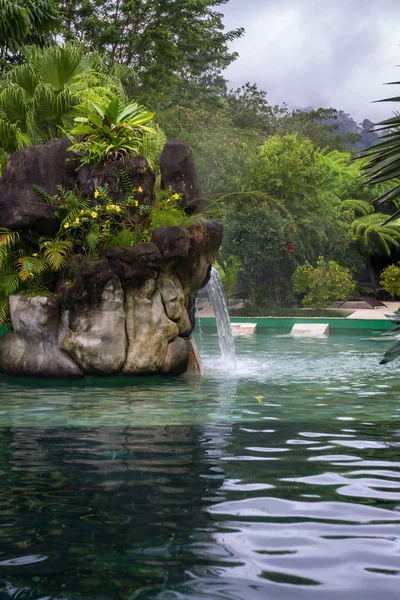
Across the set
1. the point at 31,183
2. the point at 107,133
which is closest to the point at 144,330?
the point at 31,183

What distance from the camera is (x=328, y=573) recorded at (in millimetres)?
3676

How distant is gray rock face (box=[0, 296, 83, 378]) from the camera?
11.4 meters

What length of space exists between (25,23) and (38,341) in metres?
12.3

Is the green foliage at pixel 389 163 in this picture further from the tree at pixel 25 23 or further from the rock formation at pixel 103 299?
the tree at pixel 25 23

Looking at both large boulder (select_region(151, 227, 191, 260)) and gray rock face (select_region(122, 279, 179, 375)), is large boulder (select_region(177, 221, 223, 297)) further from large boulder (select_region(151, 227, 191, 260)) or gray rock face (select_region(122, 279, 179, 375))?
gray rock face (select_region(122, 279, 179, 375))

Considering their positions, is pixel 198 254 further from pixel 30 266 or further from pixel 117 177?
pixel 30 266

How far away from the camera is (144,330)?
37.6ft

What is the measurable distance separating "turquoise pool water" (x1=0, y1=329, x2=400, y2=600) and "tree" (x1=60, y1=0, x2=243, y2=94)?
736 inches

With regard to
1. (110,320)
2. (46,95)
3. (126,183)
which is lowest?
(110,320)

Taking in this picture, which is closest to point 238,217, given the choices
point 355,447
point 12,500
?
point 355,447

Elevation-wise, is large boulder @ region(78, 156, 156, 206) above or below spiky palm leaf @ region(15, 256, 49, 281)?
above

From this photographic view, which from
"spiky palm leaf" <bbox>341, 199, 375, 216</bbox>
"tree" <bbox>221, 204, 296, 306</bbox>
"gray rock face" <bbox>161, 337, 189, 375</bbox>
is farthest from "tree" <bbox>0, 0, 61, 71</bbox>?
"spiky palm leaf" <bbox>341, 199, 375, 216</bbox>

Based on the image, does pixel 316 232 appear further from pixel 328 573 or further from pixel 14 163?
pixel 328 573

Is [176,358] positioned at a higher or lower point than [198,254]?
lower
